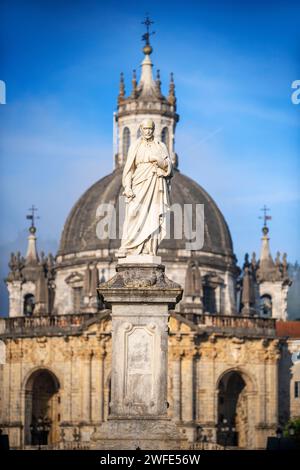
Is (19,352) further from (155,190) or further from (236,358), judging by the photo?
(155,190)

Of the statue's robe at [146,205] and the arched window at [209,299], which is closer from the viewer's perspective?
the statue's robe at [146,205]

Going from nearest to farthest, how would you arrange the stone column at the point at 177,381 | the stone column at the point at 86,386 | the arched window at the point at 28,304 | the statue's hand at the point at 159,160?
1. the statue's hand at the point at 159,160
2. the stone column at the point at 177,381
3. the stone column at the point at 86,386
4. the arched window at the point at 28,304

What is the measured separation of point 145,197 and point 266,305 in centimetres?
8082

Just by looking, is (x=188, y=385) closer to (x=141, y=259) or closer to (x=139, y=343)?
(x=141, y=259)

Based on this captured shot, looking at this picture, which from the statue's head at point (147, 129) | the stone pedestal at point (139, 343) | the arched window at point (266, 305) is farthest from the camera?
the arched window at point (266, 305)

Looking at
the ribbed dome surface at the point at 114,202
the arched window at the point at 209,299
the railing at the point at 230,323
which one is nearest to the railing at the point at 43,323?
the railing at the point at 230,323

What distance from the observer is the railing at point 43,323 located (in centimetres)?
9100

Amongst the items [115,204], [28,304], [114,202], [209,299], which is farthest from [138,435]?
[28,304]

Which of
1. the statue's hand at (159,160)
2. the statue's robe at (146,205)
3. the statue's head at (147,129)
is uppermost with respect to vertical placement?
the statue's head at (147,129)

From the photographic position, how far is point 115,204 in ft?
320

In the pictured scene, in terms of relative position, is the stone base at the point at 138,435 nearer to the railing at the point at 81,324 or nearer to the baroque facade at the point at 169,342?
the baroque facade at the point at 169,342

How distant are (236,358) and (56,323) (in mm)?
10252

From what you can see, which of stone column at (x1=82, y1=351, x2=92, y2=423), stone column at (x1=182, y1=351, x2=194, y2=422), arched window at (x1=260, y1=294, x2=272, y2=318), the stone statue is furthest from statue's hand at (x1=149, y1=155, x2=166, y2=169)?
arched window at (x1=260, y1=294, x2=272, y2=318)

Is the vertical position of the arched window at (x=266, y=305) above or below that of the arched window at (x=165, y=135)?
below
